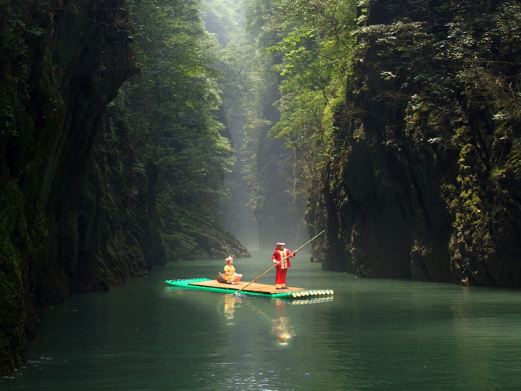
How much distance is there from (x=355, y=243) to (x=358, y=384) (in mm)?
27554

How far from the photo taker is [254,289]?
27.8m

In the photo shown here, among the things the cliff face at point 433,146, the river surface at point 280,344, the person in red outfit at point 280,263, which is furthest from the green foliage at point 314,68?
the river surface at point 280,344

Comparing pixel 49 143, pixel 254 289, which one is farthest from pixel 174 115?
pixel 49 143

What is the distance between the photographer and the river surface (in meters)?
11.8

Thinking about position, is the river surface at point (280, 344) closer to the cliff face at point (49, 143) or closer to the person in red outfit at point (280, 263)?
the cliff face at point (49, 143)

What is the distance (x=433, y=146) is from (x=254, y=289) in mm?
9811

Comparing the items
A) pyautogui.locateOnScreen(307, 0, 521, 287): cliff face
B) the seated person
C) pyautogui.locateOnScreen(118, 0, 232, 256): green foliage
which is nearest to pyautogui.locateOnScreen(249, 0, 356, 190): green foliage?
pyautogui.locateOnScreen(307, 0, 521, 287): cliff face

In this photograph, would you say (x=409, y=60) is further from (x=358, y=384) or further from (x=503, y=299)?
(x=358, y=384)

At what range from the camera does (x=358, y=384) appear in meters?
11.5

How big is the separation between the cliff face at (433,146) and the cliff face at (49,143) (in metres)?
12.6

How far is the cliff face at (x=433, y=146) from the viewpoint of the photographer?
93.6 feet

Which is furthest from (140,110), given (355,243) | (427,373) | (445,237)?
(427,373)

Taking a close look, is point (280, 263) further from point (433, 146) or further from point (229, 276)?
point (433, 146)

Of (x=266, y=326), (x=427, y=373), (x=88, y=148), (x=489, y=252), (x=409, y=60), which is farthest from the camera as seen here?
(x=409, y=60)
